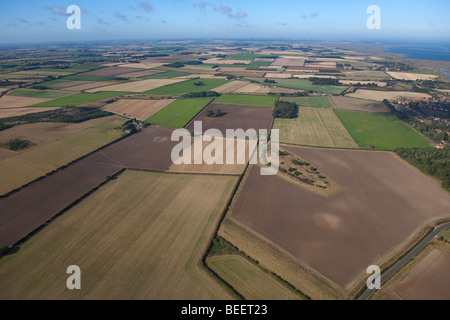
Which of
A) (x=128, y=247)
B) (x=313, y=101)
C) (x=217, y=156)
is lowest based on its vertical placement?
(x=128, y=247)

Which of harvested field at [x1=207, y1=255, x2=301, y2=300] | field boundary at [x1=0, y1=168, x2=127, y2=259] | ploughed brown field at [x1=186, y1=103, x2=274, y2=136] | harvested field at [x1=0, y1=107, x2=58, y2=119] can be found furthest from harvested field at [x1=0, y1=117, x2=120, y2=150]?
harvested field at [x1=207, y1=255, x2=301, y2=300]

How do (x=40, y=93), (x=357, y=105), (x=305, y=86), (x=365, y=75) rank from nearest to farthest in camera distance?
1. (x=357, y=105)
2. (x=40, y=93)
3. (x=305, y=86)
4. (x=365, y=75)

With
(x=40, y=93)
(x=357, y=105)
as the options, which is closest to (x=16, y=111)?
(x=40, y=93)

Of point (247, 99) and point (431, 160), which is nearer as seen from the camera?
point (431, 160)

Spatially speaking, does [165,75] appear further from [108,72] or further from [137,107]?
[137,107]

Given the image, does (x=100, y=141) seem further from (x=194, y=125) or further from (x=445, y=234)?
(x=445, y=234)

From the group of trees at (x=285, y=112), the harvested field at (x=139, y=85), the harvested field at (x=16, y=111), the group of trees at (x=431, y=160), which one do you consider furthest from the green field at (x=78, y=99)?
the group of trees at (x=431, y=160)
